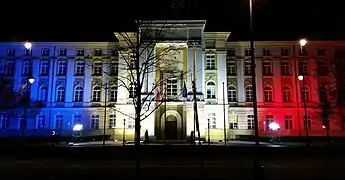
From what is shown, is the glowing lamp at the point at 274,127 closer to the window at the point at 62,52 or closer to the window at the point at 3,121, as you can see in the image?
the window at the point at 62,52

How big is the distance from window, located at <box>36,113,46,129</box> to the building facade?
0.20 m

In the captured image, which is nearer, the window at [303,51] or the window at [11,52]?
the window at [303,51]

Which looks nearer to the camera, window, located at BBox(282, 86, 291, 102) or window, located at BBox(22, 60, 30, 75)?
window, located at BBox(282, 86, 291, 102)

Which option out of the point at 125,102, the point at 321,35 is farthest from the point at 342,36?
the point at 125,102

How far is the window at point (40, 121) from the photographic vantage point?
6625 cm

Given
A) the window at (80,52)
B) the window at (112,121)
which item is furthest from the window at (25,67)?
the window at (112,121)

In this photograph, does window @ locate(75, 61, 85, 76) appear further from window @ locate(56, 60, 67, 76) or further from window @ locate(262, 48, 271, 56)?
window @ locate(262, 48, 271, 56)

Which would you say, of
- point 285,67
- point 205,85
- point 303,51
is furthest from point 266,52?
point 205,85

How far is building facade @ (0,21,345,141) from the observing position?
6325 cm

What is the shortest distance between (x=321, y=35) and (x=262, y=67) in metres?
14.8

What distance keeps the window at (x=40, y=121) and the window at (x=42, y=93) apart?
315 cm

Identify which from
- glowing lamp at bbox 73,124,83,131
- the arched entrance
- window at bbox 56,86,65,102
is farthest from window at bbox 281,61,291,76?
window at bbox 56,86,65,102

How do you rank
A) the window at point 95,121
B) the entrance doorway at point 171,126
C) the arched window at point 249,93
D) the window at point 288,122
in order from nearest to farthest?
the entrance doorway at point 171,126
the window at point 288,122
the window at point 95,121
the arched window at point 249,93

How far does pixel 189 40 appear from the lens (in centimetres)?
5941
